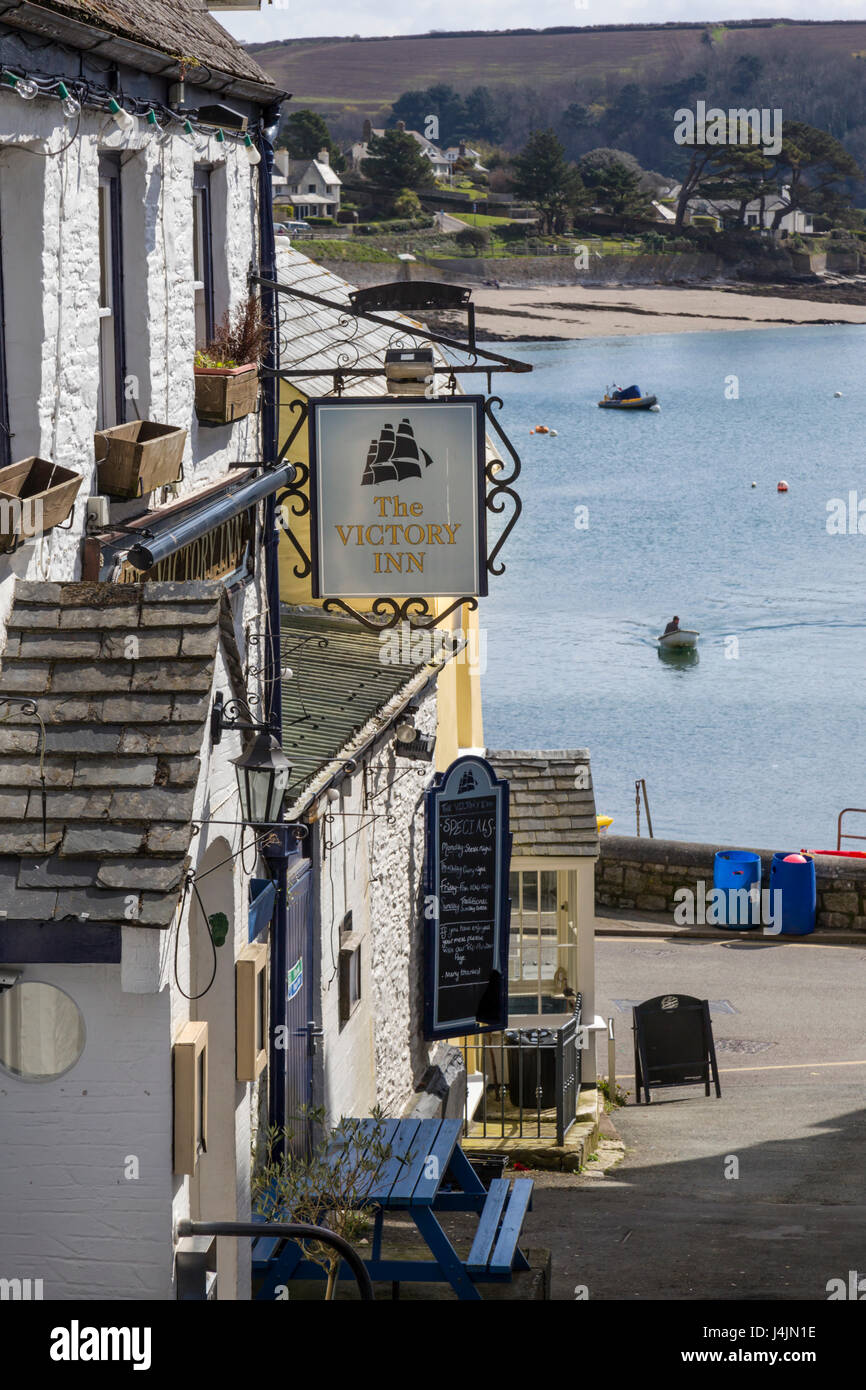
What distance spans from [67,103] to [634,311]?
15133cm

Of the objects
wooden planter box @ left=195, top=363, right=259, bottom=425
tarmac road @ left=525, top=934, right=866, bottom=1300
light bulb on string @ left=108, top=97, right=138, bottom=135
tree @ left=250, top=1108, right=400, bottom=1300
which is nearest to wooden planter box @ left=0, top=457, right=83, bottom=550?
light bulb on string @ left=108, top=97, right=138, bottom=135

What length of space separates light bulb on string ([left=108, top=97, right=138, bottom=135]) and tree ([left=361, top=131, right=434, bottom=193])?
14723 centimetres

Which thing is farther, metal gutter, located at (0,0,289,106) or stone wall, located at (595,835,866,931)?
stone wall, located at (595,835,866,931)

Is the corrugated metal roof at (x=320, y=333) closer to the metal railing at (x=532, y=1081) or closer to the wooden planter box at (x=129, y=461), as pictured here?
the metal railing at (x=532, y=1081)

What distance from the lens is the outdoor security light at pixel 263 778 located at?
649 cm

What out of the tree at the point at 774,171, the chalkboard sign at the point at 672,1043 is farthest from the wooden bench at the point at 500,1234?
the tree at the point at 774,171

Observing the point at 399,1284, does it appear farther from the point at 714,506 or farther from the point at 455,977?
the point at 714,506

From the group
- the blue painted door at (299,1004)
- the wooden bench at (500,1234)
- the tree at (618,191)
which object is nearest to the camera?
the wooden bench at (500,1234)

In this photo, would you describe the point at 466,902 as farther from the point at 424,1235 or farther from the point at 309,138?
the point at 309,138

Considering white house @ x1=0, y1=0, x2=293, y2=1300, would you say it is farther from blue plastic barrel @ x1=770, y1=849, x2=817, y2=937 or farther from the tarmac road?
blue plastic barrel @ x1=770, y1=849, x2=817, y2=937

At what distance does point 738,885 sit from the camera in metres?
20.0

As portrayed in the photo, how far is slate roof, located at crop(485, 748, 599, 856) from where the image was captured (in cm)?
1432

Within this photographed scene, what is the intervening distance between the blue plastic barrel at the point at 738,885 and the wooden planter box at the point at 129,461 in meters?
13.7
